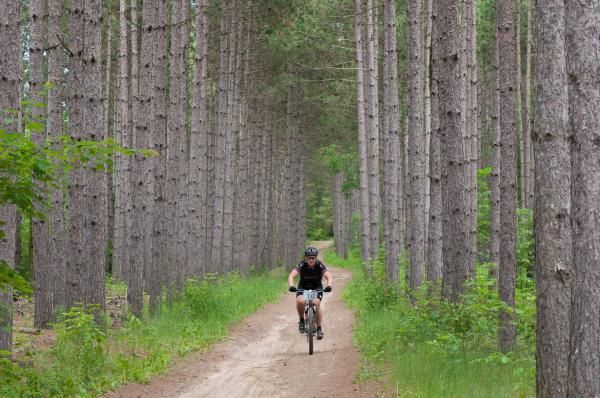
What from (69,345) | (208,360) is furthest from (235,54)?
(69,345)

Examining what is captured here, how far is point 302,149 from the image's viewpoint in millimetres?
36125

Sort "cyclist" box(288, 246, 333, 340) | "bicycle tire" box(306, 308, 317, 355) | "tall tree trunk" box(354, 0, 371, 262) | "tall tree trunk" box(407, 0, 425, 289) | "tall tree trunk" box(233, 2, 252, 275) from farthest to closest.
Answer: "tall tree trunk" box(233, 2, 252, 275) < "tall tree trunk" box(354, 0, 371, 262) < "tall tree trunk" box(407, 0, 425, 289) < "cyclist" box(288, 246, 333, 340) < "bicycle tire" box(306, 308, 317, 355)

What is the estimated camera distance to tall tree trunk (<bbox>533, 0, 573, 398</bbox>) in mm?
5250

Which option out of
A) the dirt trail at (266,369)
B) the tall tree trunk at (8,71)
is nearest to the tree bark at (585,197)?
the dirt trail at (266,369)

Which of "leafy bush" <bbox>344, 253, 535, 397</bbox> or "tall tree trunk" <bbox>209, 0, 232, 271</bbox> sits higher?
"tall tree trunk" <bbox>209, 0, 232, 271</bbox>

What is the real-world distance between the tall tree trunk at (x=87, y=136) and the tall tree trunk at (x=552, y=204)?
6.91 m

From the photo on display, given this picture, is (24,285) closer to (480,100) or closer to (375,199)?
(375,199)

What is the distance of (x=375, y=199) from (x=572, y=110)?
17590 mm

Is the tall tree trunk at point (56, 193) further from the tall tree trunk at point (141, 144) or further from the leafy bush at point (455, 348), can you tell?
the leafy bush at point (455, 348)

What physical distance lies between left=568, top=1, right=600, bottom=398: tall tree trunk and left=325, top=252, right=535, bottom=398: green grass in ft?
6.42

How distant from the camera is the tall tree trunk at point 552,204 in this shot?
5250 mm

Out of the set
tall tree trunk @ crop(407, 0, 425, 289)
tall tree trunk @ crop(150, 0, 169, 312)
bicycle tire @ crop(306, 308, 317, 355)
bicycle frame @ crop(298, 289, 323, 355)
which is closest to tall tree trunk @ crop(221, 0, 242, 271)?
tall tree trunk @ crop(150, 0, 169, 312)

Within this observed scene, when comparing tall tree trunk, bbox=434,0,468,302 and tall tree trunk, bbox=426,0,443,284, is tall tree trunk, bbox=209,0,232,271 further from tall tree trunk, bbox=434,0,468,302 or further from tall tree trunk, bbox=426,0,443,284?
tall tree trunk, bbox=434,0,468,302

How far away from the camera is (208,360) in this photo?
35.1ft
